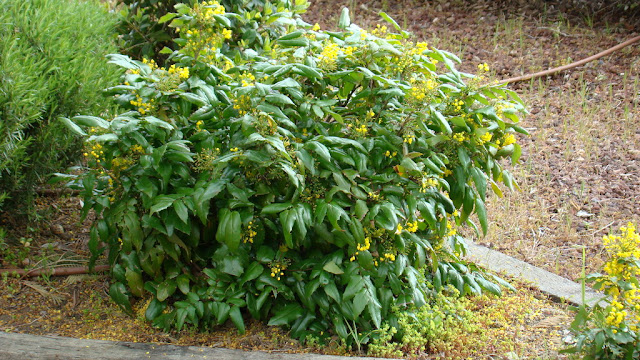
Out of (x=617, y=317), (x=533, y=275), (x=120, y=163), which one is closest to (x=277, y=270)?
(x=120, y=163)

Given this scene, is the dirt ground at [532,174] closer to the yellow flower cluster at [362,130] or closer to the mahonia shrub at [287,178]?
the mahonia shrub at [287,178]

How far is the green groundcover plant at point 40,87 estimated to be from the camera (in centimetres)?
285

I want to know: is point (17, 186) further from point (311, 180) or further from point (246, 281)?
point (311, 180)

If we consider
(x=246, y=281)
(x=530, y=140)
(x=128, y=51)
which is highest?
(x=128, y=51)

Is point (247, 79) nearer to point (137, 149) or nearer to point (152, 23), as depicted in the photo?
point (137, 149)

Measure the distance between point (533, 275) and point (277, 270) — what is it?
1.80 meters

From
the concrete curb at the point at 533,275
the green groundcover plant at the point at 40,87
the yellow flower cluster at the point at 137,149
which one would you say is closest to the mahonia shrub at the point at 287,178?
the yellow flower cluster at the point at 137,149

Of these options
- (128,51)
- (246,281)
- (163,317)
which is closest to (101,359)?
(163,317)

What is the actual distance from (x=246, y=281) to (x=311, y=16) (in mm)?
5618

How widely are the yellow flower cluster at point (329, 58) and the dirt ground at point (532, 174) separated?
128 cm

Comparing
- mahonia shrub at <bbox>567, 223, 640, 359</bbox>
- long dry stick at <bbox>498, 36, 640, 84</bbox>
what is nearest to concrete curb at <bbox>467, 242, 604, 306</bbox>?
mahonia shrub at <bbox>567, 223, 640, 359</bbox>

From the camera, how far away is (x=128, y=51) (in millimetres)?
4441

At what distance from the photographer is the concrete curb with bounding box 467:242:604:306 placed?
11.2ft

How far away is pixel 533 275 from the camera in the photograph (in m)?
3.66
